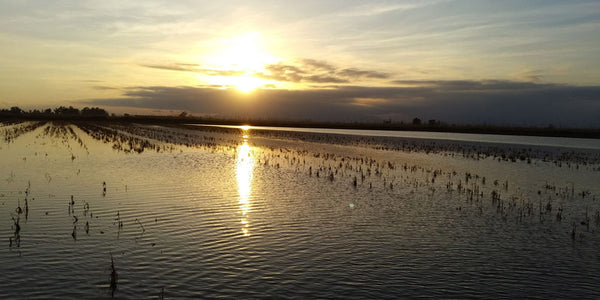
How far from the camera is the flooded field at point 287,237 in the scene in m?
8.02

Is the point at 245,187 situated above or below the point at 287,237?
above

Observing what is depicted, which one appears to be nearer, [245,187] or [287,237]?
[287,237]

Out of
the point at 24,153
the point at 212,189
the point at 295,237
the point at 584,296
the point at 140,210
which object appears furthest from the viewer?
the point at 24,153

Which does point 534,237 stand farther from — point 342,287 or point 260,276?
point 260,276

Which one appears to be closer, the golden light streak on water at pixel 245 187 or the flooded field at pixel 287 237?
the flooded field at pixel 287 237

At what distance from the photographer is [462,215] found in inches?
561

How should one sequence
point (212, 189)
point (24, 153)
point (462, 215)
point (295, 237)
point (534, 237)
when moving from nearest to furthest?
1. point (295, 237)
2. point (534, 237)
3. point (462, 215)
4. point (212, 189)
5. point (24, 153)

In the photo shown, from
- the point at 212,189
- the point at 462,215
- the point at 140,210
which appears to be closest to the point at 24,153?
the point at 212,189

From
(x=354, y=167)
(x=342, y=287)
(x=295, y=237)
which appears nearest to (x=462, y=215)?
(x=295, y=237)

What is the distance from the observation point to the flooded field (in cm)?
802

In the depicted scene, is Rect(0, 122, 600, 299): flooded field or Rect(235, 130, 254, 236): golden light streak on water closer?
Rect(0, 122, 600, 299): flooded field

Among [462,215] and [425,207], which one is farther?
[425,207]

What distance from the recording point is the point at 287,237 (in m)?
11.1

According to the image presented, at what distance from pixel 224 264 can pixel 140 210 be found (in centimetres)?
549
